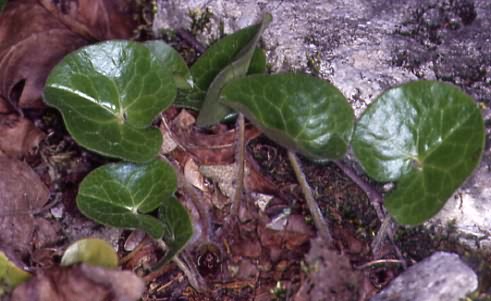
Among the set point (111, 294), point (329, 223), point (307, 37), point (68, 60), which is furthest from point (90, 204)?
point (307, 37)

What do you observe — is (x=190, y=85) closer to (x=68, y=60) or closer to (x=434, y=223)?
(x=68, y=60)

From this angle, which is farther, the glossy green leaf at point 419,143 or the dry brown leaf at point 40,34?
the dry brown leaf at point 40,34

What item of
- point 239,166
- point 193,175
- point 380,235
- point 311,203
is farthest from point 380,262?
point 193,175

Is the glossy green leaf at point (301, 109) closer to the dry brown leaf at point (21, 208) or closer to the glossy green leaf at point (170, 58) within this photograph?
the glossy green leaf at point (170, 58)

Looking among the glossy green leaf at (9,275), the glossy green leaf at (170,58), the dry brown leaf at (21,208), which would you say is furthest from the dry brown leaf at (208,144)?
the glossy green leaf at (9,275)

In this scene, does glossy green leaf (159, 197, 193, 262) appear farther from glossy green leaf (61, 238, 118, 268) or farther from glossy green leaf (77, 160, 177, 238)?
glossy green leaf (61, 238, 118, 268)
